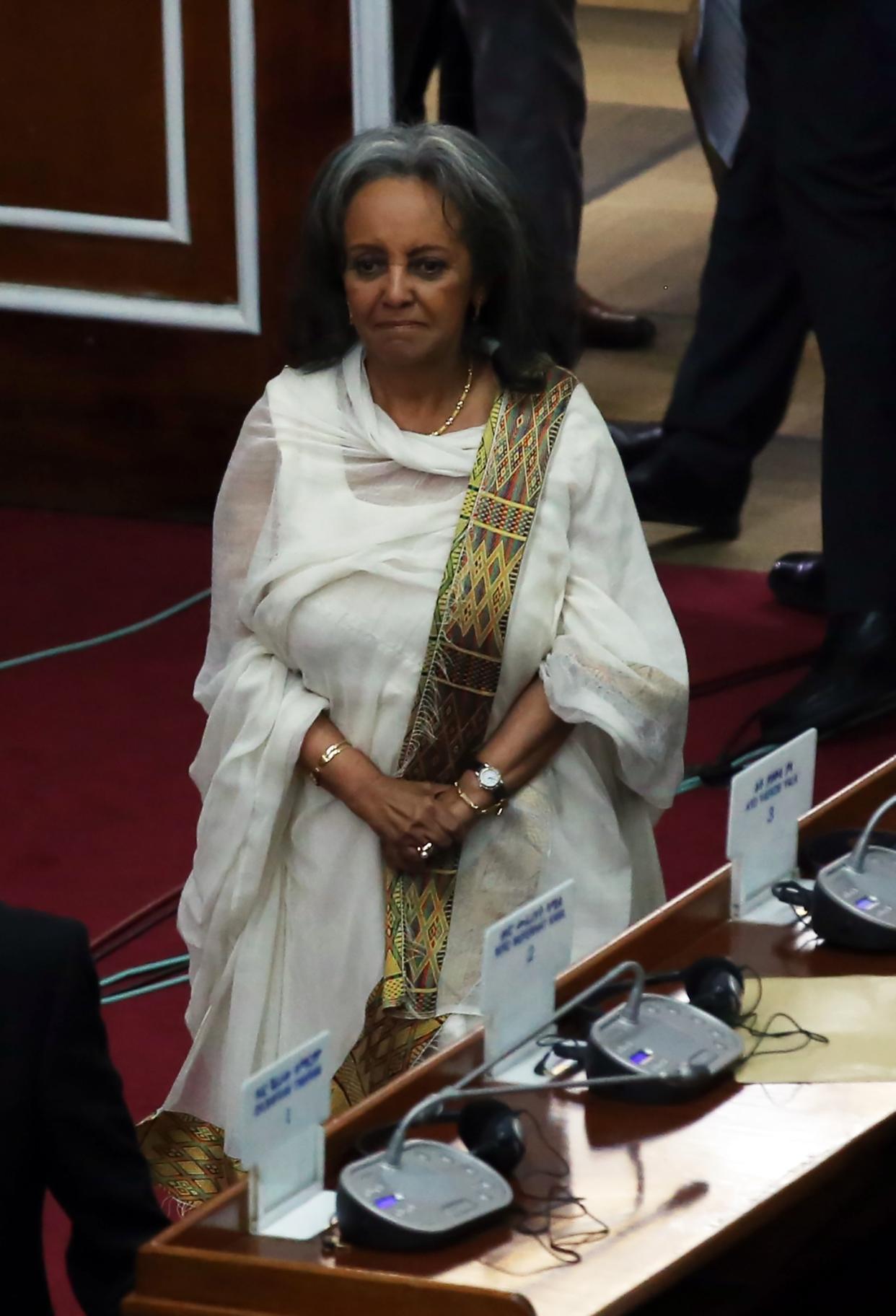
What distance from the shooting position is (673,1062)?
2033 millimetres

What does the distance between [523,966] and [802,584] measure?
3.04 meters

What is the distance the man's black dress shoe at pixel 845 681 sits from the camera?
4363mm

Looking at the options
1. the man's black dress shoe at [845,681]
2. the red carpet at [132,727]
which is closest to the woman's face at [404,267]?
the red carpet at [132,727]

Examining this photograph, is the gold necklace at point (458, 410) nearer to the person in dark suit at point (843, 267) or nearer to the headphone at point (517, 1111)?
the headphone at point (517, 1111)

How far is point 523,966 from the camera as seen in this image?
82.0 inches

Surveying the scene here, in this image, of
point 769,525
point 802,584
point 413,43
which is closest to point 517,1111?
point 802,584

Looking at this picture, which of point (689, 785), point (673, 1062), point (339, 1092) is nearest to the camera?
point (673, 1062)

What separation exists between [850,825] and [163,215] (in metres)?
3.08

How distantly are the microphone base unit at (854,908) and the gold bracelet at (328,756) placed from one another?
596 mm

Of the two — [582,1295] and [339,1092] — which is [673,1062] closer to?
[582,1295]

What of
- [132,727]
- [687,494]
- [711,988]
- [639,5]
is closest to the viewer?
[711,988]

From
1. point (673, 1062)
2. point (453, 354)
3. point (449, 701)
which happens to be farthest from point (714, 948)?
point (453, 354)

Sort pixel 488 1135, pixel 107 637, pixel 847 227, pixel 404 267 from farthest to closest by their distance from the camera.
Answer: pixel 107 637 < pixel 847 227 < pixel 404 267 < pixel 488 1135

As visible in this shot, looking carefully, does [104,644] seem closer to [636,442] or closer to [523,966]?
[636,442]
